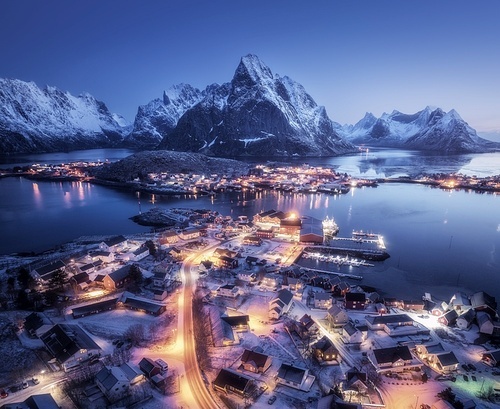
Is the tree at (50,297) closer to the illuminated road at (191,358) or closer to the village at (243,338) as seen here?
the village at (243,338)

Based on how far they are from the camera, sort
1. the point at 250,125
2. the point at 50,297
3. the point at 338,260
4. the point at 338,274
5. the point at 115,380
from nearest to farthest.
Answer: the point at 115,380 → the point at 50,297 → the point at 338,274 → the point at 338,260 → the point at 250,125

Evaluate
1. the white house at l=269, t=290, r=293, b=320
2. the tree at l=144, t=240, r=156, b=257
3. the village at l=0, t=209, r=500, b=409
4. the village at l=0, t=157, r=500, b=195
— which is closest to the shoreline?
the village at l=0, t=157, r=500, b=195

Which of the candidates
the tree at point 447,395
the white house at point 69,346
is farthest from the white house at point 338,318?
the white house at point 69,346

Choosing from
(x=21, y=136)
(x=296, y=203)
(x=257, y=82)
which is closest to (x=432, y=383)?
(x=296, y=203)

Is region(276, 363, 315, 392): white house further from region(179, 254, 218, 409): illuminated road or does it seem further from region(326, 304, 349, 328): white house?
region(326, 304, 349, 328): white house

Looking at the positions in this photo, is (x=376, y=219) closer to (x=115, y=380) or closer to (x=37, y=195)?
(x=115, y=380)

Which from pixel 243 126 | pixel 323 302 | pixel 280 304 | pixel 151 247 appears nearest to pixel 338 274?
pixel 323 302
